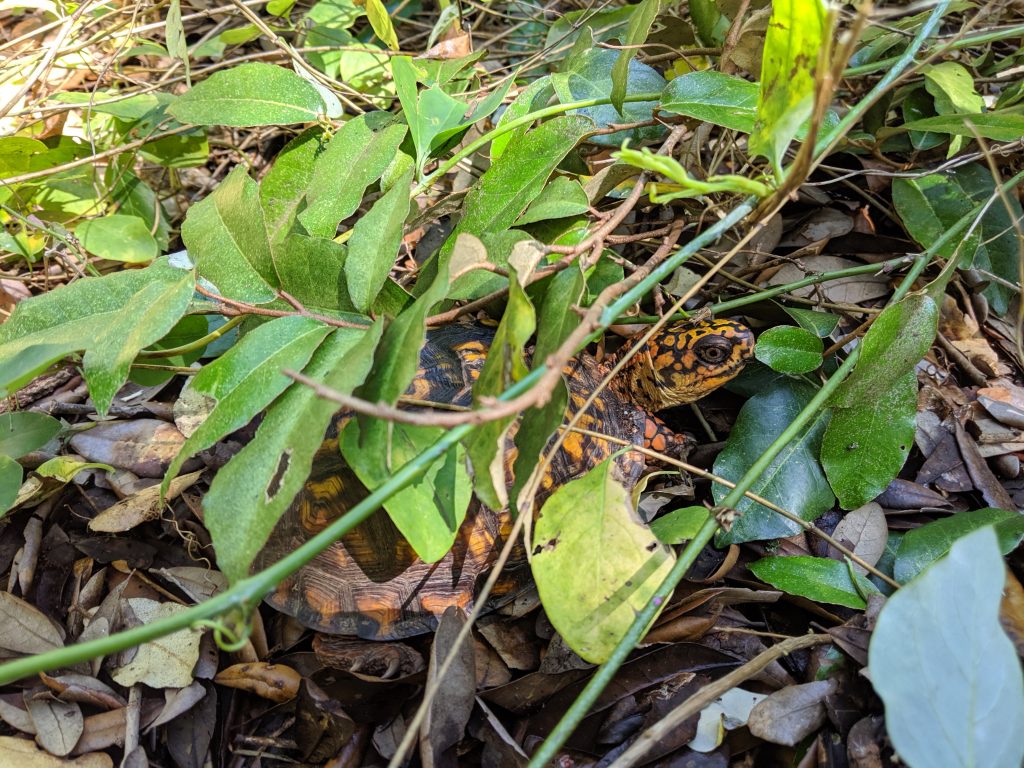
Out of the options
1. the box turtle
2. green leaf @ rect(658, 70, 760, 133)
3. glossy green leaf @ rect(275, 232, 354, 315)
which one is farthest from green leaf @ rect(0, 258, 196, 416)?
green leaf @ rect(658, 70, 760, 133)

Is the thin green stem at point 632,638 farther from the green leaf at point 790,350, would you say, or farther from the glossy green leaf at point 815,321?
the glossy green leaf at point 815,321

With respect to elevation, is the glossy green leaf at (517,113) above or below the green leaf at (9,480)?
above

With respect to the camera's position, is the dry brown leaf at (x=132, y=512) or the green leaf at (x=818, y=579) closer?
the green leaf at (x=818, y=579)

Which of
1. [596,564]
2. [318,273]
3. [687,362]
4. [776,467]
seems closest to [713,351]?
[687,362]

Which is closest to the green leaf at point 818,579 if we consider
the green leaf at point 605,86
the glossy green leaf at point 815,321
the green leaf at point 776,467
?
the green leaf at point 776,467

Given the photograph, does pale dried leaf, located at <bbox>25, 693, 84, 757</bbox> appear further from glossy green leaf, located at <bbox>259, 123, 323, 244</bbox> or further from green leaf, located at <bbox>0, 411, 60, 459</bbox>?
glossy green leaf, located at <bbox>259, 123, 323, 244</bbox>

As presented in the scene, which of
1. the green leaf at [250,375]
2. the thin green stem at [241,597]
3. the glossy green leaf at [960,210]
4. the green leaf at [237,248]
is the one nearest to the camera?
the thin green stem at [241,597]
